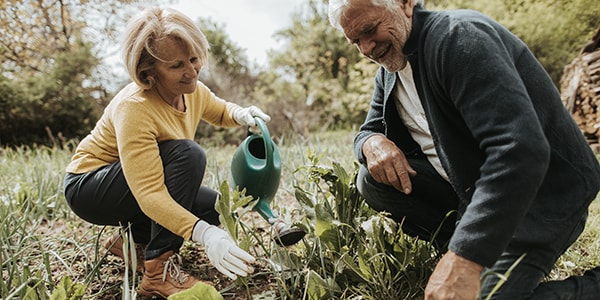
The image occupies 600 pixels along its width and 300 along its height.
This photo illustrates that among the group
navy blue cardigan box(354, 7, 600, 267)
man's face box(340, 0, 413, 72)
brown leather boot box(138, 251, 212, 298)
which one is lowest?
brown leather boot box(138, 251, 212, 298)

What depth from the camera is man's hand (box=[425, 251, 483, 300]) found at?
2.76ft

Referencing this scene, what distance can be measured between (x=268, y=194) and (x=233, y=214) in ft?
0.95

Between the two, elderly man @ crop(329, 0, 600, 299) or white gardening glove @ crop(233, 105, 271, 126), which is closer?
elderly man @ crop(329, 0, 600, 299)

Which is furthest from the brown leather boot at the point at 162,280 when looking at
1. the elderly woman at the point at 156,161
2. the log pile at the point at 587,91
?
the log pile at the point at 587,91

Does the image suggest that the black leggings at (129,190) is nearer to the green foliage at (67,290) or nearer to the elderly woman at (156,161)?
the elderly woman at (156,161)

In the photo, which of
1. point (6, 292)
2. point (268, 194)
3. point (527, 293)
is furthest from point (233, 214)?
point (527, 293)

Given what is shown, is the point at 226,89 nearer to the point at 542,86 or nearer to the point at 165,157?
the point at 165,157

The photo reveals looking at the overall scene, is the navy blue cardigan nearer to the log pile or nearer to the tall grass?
the tall grass

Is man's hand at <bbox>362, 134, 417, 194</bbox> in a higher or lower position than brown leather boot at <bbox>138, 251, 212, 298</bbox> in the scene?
higher

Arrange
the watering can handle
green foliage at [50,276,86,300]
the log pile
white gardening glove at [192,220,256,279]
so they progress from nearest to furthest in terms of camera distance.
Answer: green foliage at [50,276,86,300] → white gardening glove at [192,220,256,279] → the watering can handle → the log pile

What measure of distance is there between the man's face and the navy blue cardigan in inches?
1.4

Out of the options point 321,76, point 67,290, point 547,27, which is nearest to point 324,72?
point 321,76

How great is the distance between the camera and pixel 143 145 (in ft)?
4.28

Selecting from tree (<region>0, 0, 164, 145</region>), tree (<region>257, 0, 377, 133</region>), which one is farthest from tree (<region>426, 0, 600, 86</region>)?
tree (<region>0, 0, 164, 145</region>)
